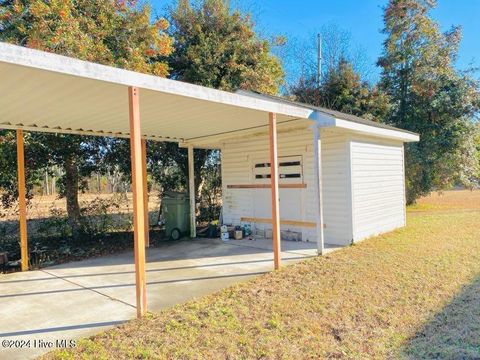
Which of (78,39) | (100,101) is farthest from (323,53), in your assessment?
(100,101)

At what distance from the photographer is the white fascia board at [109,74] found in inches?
104

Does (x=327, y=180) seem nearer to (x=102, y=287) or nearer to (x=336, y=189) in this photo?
(x=336, y=189)

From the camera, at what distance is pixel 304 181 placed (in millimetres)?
7406

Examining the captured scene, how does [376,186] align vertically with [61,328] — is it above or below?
above

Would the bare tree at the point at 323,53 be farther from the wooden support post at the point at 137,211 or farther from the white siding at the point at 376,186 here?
the wooden support post at the point at 137,211

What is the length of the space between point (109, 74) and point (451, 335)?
13.2ft

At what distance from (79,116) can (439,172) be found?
12896mm

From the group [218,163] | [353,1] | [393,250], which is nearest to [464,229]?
[393,250]

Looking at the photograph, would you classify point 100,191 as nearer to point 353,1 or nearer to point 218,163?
point 218,163

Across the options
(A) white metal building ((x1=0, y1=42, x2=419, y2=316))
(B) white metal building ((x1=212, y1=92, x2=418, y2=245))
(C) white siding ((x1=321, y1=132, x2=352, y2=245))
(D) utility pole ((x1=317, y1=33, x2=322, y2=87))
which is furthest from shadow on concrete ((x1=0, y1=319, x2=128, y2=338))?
(D) utility pole ((x1=317, y1=33, x2=322, y2=87))

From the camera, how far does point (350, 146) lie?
683 centimetres

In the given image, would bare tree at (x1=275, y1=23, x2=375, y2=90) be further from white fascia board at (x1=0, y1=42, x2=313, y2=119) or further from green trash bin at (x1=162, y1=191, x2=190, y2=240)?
white fascia board at (x1=0, y1=42, x2=313, y2=119)

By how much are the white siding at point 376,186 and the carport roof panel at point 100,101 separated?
2.07 meters

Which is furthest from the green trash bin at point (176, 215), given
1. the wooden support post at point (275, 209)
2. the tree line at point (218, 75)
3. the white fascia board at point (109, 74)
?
the white fascia board at point (109, 74)
